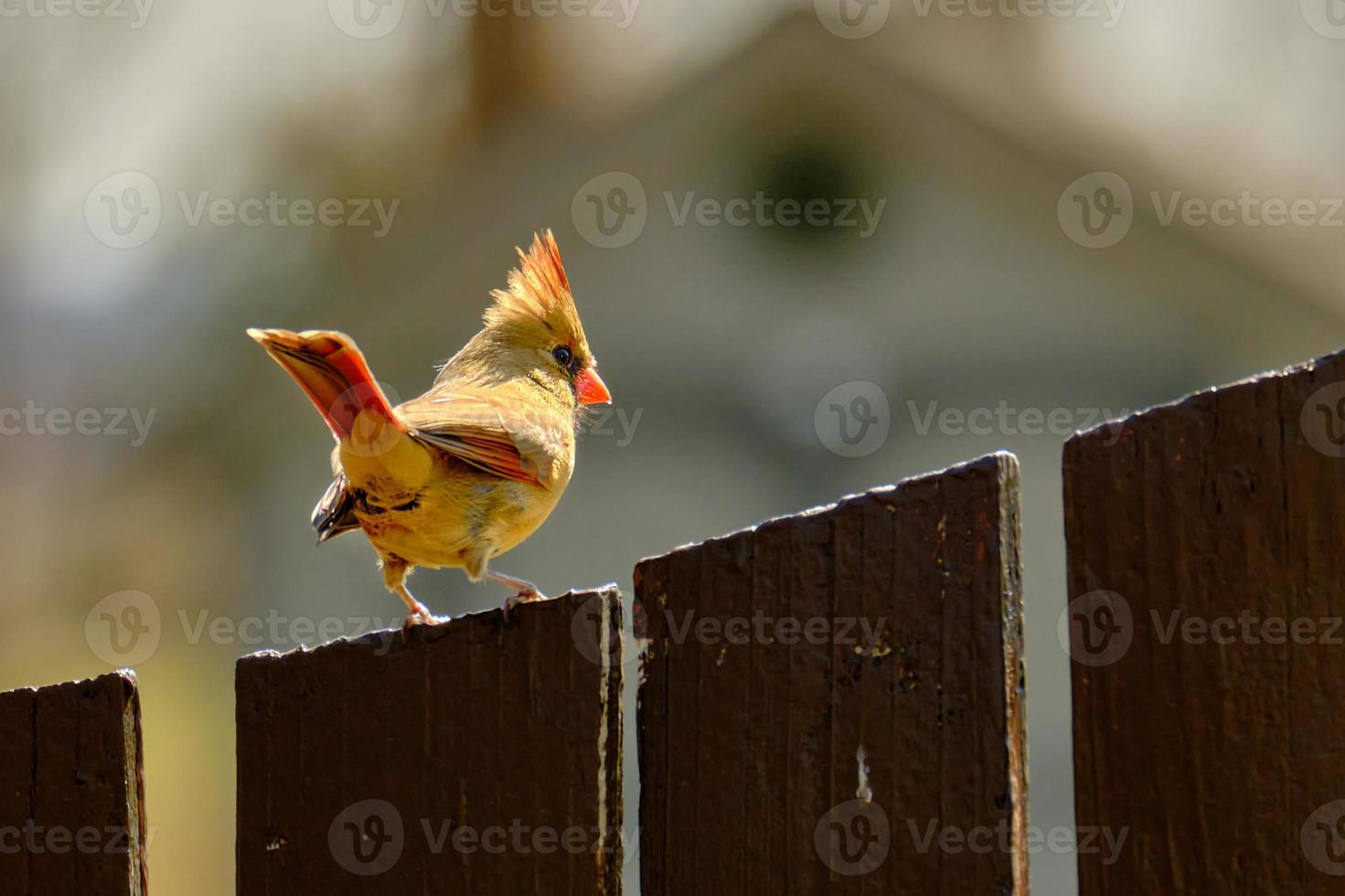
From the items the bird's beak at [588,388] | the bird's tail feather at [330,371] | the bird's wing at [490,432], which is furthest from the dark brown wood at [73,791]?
the bird's beak at [588,388]

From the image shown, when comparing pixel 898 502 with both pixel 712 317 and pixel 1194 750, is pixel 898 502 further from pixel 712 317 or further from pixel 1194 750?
pixel 712 317

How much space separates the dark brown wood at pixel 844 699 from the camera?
1.49m

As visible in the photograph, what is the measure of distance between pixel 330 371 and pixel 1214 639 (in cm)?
175

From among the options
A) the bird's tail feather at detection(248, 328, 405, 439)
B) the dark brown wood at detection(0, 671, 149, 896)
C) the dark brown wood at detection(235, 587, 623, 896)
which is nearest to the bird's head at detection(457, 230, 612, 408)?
the bird's tail feather at detection(248, 328, 405, 439)

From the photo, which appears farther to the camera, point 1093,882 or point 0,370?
point 0,370

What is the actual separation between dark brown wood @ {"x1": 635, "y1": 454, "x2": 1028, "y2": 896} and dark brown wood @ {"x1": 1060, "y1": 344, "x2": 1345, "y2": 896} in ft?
0.29

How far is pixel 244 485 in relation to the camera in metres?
9.01

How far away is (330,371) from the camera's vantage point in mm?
2693

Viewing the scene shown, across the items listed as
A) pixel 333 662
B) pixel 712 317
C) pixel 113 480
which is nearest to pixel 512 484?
pixel 333 662

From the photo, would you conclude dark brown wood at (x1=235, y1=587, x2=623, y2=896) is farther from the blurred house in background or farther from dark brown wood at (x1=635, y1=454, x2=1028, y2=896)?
the blurred house in background

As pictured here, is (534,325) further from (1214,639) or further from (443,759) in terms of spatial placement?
(1214,639)

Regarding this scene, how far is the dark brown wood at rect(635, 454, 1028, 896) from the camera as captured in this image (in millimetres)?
1490

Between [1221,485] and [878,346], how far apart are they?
686cm

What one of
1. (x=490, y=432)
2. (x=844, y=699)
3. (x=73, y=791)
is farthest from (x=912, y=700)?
(x=490, y=432)
